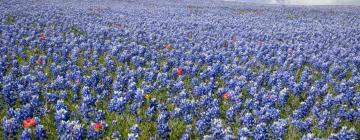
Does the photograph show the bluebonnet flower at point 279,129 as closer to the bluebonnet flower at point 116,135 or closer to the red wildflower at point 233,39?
the bluebonnet flower at point 116,135

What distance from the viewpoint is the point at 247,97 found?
768 cm

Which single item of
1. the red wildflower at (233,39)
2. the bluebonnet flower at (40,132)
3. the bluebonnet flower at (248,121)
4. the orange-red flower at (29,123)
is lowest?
the red wildflower at (233,39)

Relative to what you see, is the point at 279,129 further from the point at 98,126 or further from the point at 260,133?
the point at 98,126

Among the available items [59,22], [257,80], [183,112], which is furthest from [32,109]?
[59,22]

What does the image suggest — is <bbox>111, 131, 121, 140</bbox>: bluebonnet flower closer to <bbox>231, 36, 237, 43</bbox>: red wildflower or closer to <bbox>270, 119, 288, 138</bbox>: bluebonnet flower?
<bbox>270, 119, 288, 138</bbox>: bluebonnet flower

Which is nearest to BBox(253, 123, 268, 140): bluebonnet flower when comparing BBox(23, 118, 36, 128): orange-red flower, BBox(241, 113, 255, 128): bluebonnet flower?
BBox(241, 113, 255, 128): bluebonnet flower

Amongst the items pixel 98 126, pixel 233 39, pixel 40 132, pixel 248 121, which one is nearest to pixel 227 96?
pixel 248 121

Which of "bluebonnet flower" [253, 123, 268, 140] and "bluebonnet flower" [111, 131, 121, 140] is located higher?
"bluebonnet flower" [253, 123, 268, 140]

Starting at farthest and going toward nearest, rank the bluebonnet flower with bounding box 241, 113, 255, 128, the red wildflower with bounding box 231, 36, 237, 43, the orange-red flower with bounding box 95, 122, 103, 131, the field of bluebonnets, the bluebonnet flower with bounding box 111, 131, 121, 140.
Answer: the red wildflower with bounding box 231, 36, 237, 43 < the bluebonnet flower with bounding box 241, 113, 255, 128 < the field of bluebonnets < the bluebonnet flower with bounding box 111, 131, 121, 140 < the orange-red flower with bounding box 95, 122, 103, 131

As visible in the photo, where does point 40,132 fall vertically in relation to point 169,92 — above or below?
above

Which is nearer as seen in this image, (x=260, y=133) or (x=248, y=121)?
(x=260, y=133)

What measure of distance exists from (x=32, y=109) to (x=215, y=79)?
12.9 feet

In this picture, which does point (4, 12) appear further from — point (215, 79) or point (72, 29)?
point (215, 79)

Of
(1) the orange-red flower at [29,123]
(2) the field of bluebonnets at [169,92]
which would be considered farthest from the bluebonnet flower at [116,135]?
(1) the orange-red flower at [29,123]
